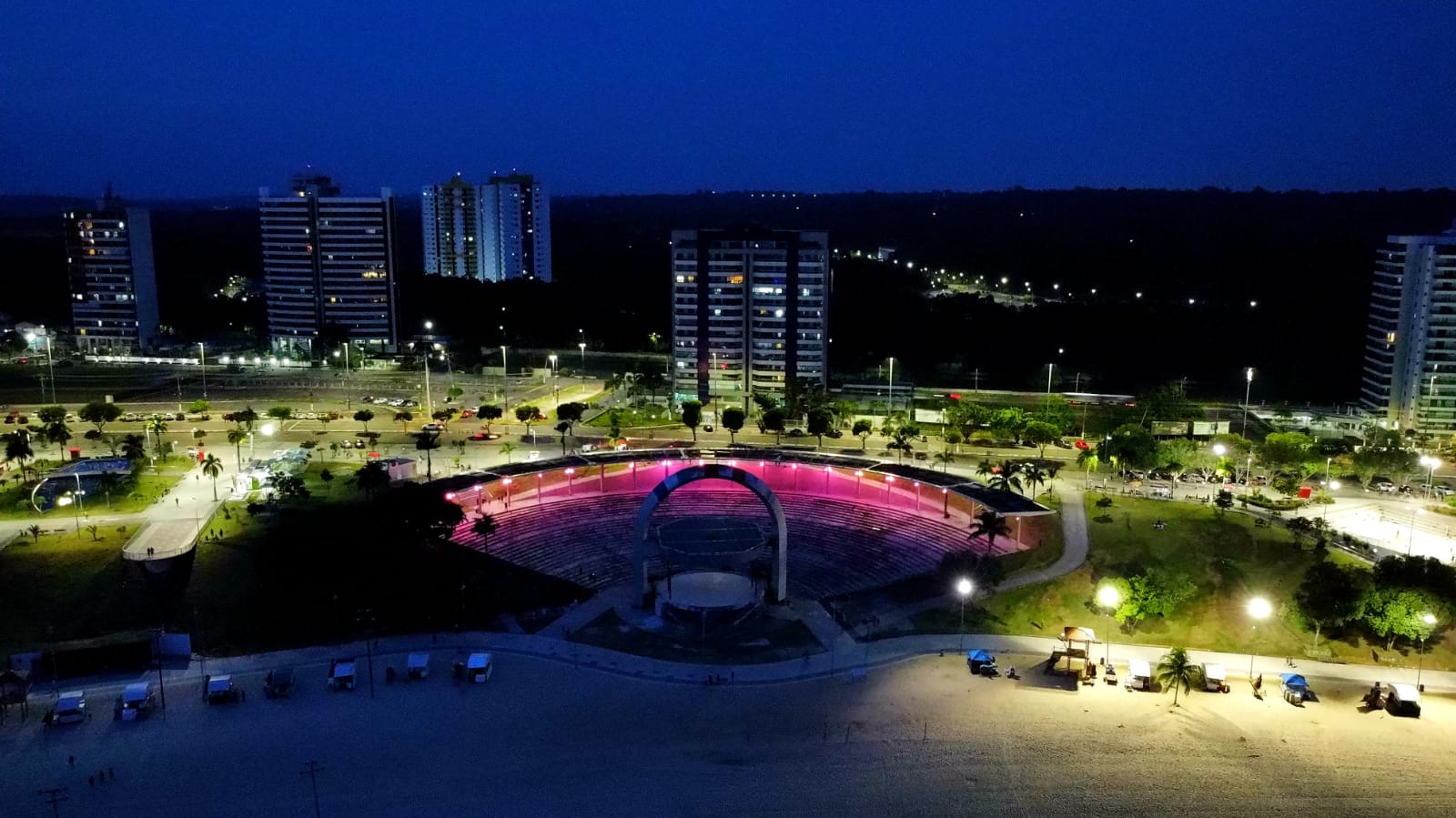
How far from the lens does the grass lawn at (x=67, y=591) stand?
143ft

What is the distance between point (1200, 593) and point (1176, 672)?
1048 centimetres

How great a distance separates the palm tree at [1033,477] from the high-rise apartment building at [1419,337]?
130ft

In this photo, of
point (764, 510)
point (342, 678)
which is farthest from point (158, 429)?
point (764, 510)

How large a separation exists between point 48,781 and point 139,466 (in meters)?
37.6

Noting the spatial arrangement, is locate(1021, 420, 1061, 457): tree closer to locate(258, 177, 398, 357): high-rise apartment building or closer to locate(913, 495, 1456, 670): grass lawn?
locate(913, 495, 1456, 670): grass lawn

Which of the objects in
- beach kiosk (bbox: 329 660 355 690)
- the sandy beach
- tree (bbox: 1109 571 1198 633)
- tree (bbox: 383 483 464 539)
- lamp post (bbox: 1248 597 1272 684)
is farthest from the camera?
tree (bbox: 383 483 464 539)

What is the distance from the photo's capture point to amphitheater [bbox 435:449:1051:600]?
51.4 meters

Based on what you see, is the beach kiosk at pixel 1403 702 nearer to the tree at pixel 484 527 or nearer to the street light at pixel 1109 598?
the street light at pixel 1109 598

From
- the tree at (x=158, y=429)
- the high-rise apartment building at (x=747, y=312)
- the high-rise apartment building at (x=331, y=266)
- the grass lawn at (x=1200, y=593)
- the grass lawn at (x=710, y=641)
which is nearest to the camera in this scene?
the grass lawn at (x=710, y=641)

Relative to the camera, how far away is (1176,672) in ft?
124

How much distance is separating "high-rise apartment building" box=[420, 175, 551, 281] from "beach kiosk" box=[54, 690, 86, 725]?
426ft

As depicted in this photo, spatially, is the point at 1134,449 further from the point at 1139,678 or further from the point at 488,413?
the point at 488,413

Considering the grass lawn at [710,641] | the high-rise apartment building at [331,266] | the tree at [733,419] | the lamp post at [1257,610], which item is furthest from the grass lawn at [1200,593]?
the high-rise apartment building at [331,266]

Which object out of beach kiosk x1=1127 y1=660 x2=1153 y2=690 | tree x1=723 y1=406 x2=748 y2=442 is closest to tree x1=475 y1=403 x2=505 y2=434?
tree x1=723 y1=406 x2=748 y2=442
